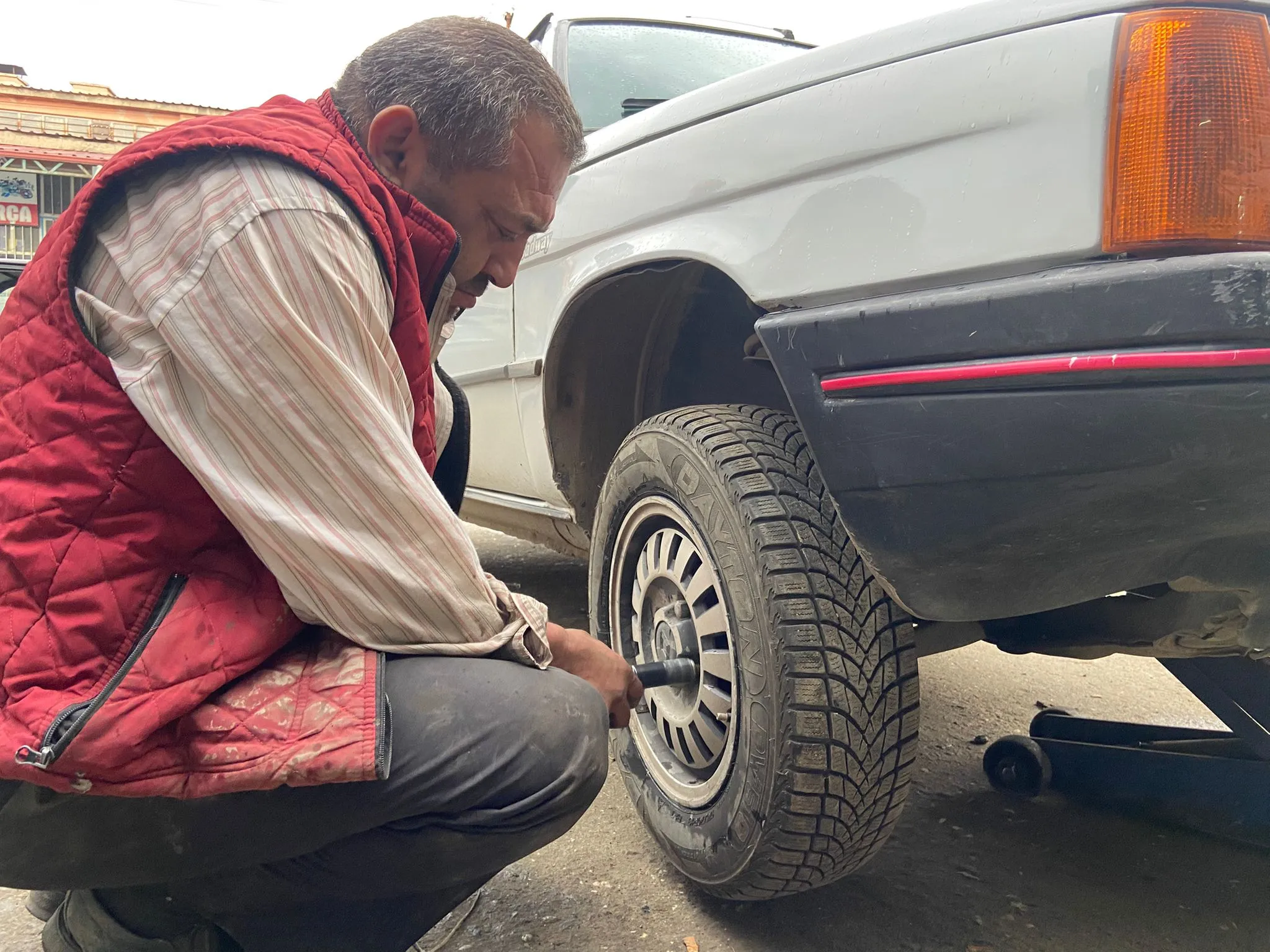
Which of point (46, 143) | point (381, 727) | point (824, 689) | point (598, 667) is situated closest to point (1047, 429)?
point (824, 689)

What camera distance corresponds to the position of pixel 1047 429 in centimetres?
100

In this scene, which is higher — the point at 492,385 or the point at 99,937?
the point at 492,385

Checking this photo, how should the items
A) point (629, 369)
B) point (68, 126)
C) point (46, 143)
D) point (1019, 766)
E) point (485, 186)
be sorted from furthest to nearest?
point (68, 126)
point (46, 143)
point (629, 369)
point (1019, 766)
point (485, 186)

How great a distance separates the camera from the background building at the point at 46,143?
15586 mm

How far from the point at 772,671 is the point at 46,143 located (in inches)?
736

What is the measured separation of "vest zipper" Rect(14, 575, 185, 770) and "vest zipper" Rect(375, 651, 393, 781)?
0.23 metres

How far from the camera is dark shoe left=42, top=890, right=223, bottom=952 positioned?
1223mm

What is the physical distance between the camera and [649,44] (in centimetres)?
259

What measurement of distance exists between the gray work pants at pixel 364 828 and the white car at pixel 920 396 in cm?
35

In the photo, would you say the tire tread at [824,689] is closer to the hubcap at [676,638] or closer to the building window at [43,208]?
the hubcap at [676,638]

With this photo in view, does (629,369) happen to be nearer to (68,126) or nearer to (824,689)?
(824,689)

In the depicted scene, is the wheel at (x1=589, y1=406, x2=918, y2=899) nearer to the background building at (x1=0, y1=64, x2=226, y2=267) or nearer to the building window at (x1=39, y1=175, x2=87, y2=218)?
the background building at (x1=0, y1=64, x2=226, y2=267)

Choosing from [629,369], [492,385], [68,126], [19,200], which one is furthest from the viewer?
[68,126]

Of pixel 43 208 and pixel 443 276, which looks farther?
pixel 43 208
